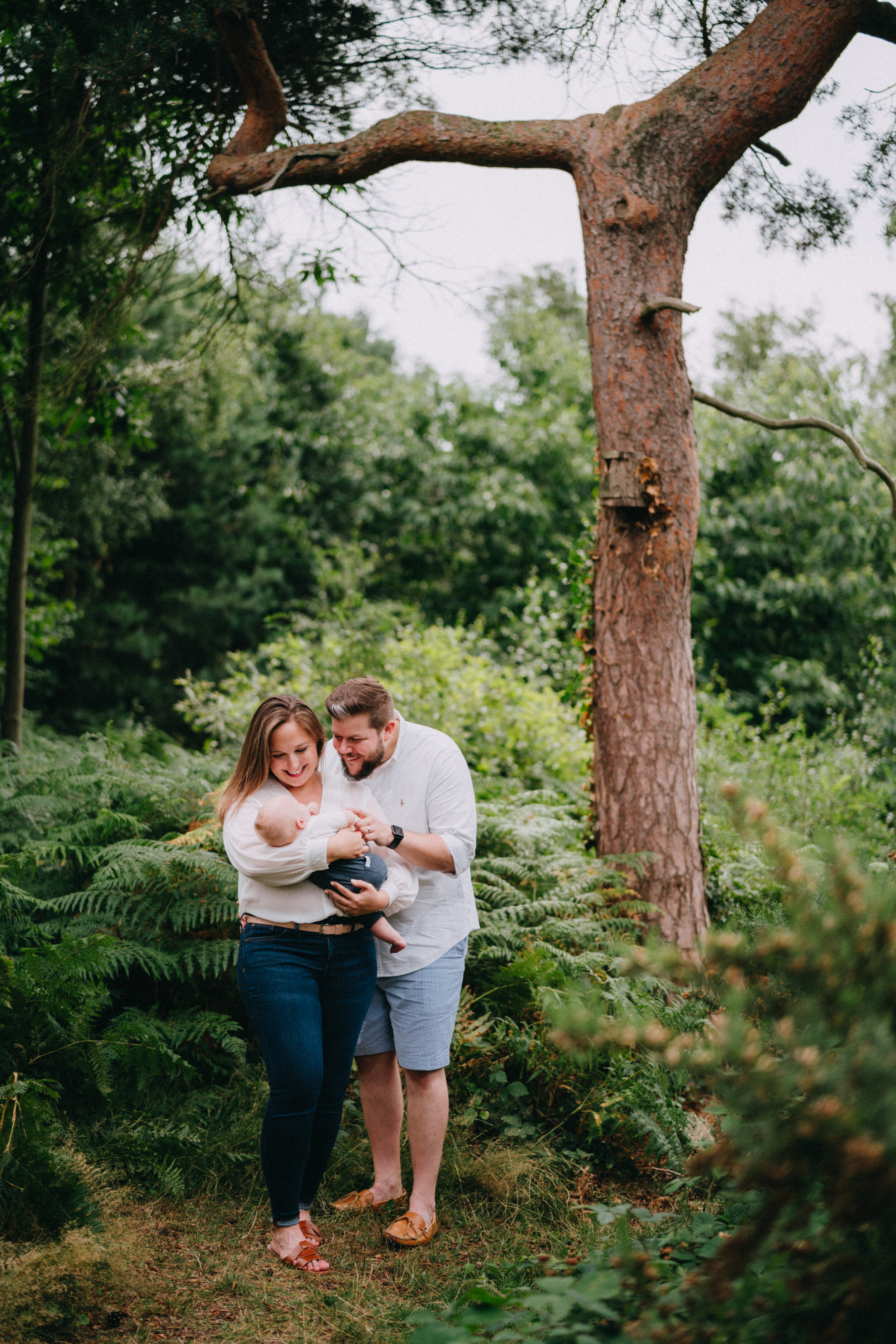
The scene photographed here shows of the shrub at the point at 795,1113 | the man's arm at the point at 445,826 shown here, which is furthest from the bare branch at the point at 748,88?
the shrub at the point at 795,1113

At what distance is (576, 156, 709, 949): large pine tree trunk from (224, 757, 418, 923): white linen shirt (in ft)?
7.06

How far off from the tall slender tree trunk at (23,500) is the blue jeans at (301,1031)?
5064mm

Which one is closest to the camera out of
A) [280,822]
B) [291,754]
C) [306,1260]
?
[280,822]

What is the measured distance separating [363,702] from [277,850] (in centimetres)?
59

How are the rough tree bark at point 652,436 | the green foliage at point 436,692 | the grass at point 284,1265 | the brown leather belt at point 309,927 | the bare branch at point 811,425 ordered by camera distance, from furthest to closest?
1. the green foliage at point 436,692
2. the bare branch at point 811,425
3. the rough tree bark at point 652,436
4. the brown leather belt at point 309,927
5. the grass at point 284,1265

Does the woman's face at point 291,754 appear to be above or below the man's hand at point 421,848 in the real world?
above

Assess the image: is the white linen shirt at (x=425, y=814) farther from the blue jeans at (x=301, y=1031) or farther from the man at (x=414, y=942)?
the blue jeans at (x=301, y=1031)

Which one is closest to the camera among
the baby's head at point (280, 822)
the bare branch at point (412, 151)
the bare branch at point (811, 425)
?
the baby's head at point (280, 822)

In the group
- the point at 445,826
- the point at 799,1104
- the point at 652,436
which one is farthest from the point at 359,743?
the point at 652,436

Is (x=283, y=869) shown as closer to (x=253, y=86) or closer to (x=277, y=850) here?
(x=277, y=850)

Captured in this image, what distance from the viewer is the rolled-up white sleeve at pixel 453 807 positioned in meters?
3.38

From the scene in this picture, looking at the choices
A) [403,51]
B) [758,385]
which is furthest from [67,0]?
[758,385]

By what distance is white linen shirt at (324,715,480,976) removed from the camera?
3434mm

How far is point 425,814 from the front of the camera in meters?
3.47
